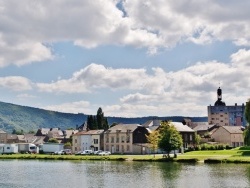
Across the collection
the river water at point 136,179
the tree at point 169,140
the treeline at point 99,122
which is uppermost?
Answer: the treeline at point 99,122

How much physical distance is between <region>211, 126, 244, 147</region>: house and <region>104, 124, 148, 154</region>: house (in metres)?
24.4

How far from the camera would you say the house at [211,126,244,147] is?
424 feet

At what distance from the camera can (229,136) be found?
129375mm

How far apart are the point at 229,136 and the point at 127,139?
95.5 feet

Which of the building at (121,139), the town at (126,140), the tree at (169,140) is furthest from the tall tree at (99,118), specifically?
the tree at (169,140)

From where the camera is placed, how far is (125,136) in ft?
390

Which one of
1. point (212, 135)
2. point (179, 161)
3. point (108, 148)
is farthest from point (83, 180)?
point (212, 135)

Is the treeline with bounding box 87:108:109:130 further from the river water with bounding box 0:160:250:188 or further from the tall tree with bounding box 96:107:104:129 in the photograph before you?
the river water with bounding box 0:160:250:188

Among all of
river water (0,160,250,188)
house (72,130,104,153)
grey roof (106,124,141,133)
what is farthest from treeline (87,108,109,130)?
river water (0,160,250,188)

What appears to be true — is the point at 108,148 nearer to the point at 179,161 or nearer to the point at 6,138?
the point at 179,161

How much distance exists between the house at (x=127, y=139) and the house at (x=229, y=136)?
2438 cm

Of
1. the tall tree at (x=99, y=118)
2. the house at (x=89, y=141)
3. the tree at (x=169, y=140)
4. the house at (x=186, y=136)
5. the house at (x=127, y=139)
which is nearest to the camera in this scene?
the tree at (x=169, y=140)

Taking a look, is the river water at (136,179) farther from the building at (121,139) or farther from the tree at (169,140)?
the building at (121,139)

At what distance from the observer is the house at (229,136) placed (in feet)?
424
